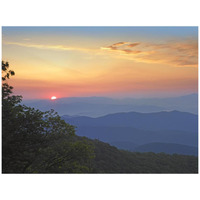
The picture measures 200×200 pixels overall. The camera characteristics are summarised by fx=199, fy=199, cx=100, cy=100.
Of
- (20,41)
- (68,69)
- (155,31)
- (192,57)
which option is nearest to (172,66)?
(192,57)

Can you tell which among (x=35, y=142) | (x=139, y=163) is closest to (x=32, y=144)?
(x=35, y=142)

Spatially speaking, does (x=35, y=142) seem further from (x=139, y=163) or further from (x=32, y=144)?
(x=139, y=163)

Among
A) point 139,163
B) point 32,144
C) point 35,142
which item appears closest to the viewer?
point 32,144

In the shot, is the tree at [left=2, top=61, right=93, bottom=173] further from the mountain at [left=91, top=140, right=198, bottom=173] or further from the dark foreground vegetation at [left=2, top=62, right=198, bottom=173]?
the mountain at [left=91, top=140, right=198, bottom=173]

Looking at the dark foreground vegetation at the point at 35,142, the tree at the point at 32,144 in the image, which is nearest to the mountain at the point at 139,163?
the dark foreground vegetation at the point at 35,142

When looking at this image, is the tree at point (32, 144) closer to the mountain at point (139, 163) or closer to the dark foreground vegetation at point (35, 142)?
the dark foreground vegetation at point (35, 142)

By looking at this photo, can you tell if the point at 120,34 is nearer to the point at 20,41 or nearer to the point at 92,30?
the point at 92,30

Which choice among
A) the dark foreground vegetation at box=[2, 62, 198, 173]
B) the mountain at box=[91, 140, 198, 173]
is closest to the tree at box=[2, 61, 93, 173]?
the dark foreground vegetation at box=[2, 62, 198, 173]

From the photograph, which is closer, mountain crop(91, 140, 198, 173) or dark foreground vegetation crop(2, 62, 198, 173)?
dark foreground vegetation crop(2, 62, 198, 173)
